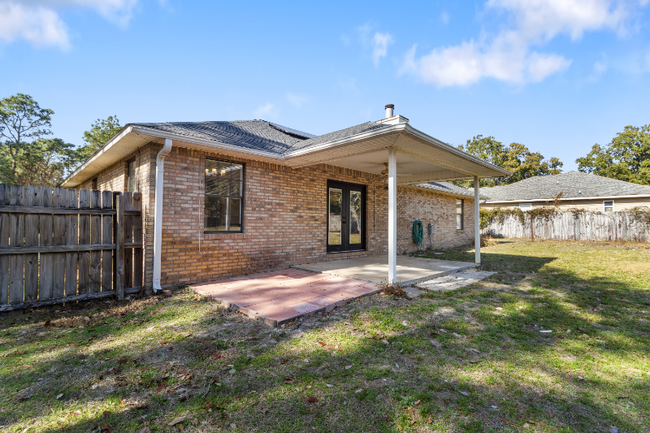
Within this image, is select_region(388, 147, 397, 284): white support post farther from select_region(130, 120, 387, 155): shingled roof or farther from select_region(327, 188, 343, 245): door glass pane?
select_region(327, 188, 343, 245): door glass pane

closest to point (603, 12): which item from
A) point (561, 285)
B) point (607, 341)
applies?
point (561, 285)

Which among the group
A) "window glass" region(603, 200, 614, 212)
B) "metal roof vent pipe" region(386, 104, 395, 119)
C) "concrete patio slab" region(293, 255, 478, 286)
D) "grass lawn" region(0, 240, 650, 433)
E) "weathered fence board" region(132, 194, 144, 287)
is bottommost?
"grass lawn" region(0, 240, 650, 433)

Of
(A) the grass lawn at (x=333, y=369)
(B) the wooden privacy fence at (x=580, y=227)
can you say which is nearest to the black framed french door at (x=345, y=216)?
(A) the grass lawn at (x=333, y=369)

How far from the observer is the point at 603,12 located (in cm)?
862

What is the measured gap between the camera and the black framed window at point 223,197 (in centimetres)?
587

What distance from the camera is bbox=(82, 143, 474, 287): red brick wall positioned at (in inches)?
208

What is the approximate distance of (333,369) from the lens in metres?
2.56

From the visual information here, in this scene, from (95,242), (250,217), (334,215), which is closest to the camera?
(95,242)

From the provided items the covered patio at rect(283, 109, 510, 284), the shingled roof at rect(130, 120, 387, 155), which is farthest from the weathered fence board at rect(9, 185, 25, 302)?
the covered patio at rect(283, 109, 510, 284)

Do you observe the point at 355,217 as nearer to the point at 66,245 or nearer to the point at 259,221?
the point at 259,221

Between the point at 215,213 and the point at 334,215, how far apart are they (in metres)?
3.71

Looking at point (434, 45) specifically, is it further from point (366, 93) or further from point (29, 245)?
point (29, 245)

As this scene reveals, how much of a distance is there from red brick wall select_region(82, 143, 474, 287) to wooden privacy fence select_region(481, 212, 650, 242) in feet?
46.1

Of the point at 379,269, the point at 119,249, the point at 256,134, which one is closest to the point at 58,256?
the point at 119,249
